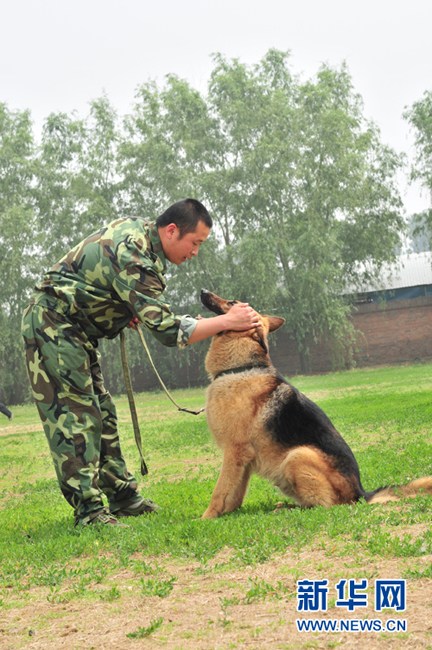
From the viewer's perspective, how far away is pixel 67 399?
242 inches

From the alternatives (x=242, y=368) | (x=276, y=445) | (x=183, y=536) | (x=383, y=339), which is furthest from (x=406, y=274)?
(x=183, y=536)

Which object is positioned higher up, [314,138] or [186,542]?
[314,138]

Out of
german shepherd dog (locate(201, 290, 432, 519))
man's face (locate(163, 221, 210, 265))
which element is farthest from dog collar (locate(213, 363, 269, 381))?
man's face (locate(163, 221, 210, 265))

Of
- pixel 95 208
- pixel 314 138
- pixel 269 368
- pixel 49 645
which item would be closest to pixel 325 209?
pixel 314 138

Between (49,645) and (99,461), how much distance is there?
113 inches

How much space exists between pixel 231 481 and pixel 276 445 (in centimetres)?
45

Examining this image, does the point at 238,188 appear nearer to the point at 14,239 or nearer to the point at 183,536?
the point at 14,239

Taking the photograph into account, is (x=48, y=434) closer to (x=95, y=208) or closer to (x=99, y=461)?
(x=99, y=461)

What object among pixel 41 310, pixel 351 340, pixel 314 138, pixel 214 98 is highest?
pixel 214 98

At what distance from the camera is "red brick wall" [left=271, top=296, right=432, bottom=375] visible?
142 ft

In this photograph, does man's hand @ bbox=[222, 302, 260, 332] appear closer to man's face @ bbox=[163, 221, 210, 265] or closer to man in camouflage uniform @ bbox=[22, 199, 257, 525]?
man in camouflage uniform @ bbox=[22, 199, 257, 525]

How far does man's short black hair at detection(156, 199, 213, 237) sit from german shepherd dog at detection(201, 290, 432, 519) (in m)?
1.17

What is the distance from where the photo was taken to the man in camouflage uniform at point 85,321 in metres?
6.03

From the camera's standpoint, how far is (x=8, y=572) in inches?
203
